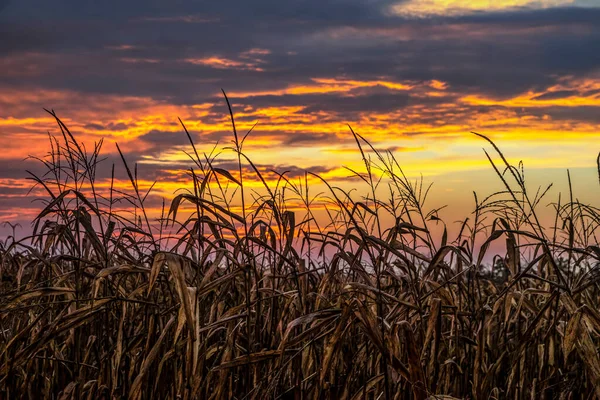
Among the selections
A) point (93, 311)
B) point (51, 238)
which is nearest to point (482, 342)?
point (93, 311)

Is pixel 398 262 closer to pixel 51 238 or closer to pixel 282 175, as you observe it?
pixel 282 175

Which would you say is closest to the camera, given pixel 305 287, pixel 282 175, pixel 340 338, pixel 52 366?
pixel 340 338

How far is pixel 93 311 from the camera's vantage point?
3787 millimetres

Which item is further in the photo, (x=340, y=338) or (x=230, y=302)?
(x=230, y=302)

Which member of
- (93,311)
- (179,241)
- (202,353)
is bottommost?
(202,353)

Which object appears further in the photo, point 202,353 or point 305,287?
point 305,287

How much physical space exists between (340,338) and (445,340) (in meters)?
1.56

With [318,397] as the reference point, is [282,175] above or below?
above

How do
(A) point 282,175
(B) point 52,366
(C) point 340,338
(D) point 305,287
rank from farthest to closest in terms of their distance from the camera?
(B) point 52,366 < (D) point 305,287 < (A) point 282,175 < (C) point 340,338

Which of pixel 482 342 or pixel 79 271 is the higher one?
pixel 79 271

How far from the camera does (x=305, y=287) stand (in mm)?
4773

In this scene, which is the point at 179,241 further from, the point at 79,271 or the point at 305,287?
the point at 305,287

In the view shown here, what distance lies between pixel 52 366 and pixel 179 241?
1544 mm

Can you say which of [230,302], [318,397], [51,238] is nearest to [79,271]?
[51,238]
